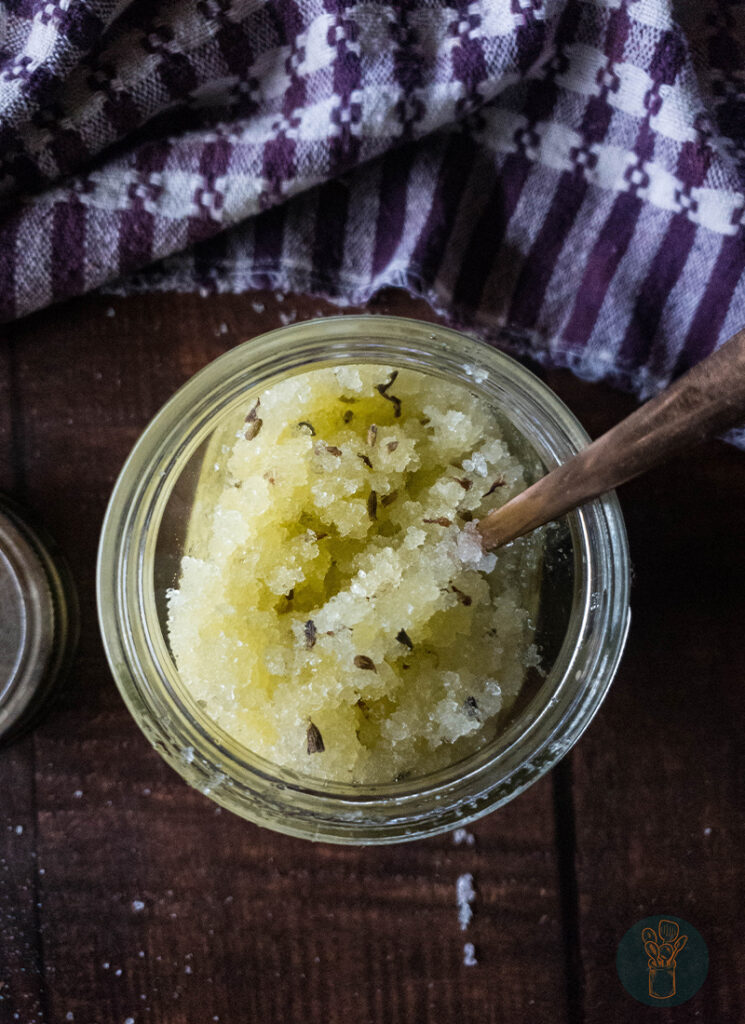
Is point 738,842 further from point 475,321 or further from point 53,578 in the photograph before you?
point 53,578

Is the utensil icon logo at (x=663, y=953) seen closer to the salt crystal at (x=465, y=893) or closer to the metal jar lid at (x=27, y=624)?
the salt crystal at (x=465, y=893)

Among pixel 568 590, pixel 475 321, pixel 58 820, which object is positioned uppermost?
pixel 475 321

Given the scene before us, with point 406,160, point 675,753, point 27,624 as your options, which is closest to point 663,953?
point 675,753

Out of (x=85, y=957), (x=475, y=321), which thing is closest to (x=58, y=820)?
(x=85, y=957)

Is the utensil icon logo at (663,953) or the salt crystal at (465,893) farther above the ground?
the salt crystal at (465,893)

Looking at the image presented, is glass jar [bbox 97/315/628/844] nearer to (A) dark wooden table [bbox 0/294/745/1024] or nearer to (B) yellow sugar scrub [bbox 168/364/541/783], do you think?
(B) yellow sugar scrub [bbox 168/364/541/783]

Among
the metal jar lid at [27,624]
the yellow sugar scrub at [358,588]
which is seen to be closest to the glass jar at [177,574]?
the yellow sugar scrub at [358,588]
